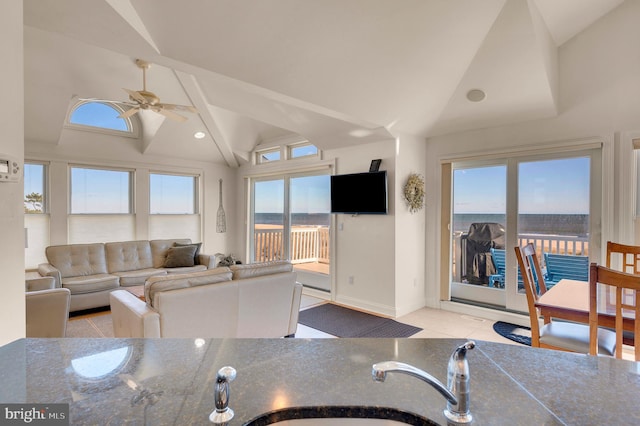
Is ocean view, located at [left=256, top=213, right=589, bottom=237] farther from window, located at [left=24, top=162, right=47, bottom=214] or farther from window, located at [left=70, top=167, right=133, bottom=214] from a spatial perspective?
window, located at [left=24, top=162, right=47, bottom=214]

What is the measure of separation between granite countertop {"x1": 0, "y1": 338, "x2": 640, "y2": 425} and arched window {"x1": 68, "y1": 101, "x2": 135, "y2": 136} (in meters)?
5.42

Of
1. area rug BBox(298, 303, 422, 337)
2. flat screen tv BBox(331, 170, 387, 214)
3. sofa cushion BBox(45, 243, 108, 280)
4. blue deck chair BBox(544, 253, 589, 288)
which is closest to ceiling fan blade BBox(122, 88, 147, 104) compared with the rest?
flat screen tv BBox(331, 170, 387, 214)

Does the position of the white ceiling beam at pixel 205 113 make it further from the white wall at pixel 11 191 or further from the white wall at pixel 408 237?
the white wall at pixel 408 237

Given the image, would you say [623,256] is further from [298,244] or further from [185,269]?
[185,269]

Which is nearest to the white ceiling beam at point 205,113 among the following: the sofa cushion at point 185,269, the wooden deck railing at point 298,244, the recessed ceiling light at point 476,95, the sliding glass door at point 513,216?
the wooden deck railing at point 298,244

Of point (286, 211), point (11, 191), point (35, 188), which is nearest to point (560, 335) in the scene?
point (11, 191)

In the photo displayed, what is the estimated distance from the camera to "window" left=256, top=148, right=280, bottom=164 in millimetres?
6307

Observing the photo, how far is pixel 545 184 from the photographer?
12.3 ft

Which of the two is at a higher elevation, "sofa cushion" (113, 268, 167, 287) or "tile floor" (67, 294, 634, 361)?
"sofa cushion" (113, 268, 167, 287)

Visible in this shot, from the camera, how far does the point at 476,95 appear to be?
3.63m

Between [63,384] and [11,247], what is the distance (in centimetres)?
111

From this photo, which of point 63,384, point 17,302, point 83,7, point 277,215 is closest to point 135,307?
point 17,302

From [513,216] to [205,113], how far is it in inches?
191

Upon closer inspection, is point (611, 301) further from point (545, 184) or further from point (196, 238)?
point (196, 238)
